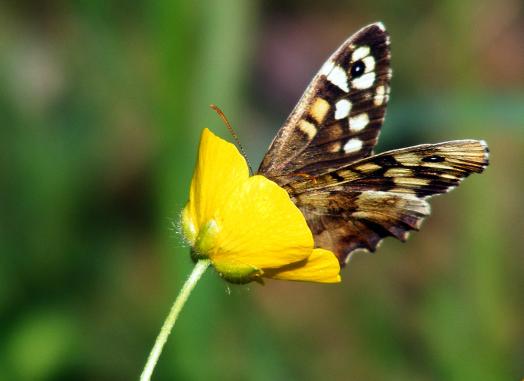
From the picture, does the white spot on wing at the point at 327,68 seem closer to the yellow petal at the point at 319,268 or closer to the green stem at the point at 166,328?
the yellow petal at the point at 319,268

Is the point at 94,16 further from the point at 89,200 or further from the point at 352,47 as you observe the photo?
the point at 352,47

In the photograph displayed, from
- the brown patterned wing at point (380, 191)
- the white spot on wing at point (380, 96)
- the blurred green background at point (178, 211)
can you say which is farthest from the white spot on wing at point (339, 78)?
the blurred green background at point (178, 211)

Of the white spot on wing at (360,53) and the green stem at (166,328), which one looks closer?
the green stem at (166,328)

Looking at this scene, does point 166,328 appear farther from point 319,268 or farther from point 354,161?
point 354,161

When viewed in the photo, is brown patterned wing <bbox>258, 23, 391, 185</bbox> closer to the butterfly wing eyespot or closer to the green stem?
the butterfly wing eyespot

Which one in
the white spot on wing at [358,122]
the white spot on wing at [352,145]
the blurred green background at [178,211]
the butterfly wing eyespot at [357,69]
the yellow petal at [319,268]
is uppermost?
the butterfly wing eyespot at [357,69]

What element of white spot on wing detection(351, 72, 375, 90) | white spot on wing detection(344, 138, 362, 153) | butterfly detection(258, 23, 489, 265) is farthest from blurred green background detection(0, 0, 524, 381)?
white spot on wing detection(351, 72, 375, 90)

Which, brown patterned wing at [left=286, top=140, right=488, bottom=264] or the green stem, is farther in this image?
brown patterned wing at [left=286, top=140, right=488, bottom=264]
